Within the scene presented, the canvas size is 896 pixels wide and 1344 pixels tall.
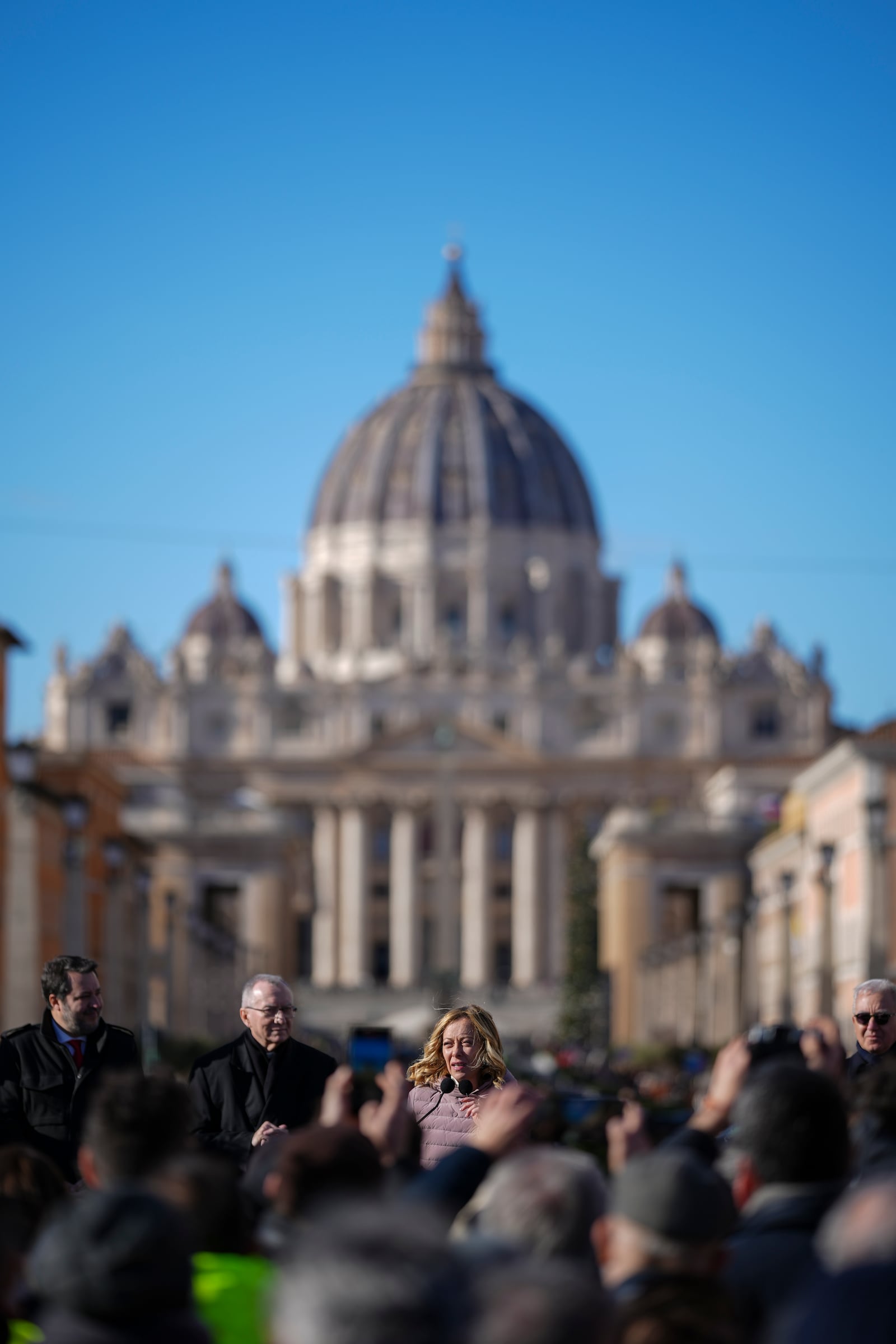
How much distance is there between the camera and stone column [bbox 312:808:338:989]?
12812 centimetres

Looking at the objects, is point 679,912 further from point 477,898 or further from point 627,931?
point 477,898

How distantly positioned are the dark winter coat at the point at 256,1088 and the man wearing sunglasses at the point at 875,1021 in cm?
214

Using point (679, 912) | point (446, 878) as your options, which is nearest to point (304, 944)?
point (679, 912)

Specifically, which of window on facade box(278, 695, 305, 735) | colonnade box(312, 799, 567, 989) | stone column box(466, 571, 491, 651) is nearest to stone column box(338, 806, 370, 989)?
colonnade box(312, 799, 567, 989)

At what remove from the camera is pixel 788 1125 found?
7262 millimetres

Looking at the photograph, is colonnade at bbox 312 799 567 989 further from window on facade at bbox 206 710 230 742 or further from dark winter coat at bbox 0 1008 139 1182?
dark winter coat at bbox 0 1008 139 1182

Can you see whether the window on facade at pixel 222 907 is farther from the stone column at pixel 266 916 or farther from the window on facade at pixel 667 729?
the window on facade at pixel 667 729

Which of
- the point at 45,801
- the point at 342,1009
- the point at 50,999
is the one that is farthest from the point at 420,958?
the point at 50,999

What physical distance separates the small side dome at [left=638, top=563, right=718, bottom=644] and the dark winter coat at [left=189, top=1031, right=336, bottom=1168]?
5351 inches

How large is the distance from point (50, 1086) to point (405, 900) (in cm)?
11770

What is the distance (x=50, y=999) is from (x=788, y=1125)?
181 inches

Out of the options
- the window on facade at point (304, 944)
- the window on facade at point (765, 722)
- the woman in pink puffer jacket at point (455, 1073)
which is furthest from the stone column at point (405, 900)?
the woman in pink puffer jacket at point (455, 1073)

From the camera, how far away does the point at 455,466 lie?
161750mm

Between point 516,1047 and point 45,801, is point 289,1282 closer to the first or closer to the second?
point 45,801
